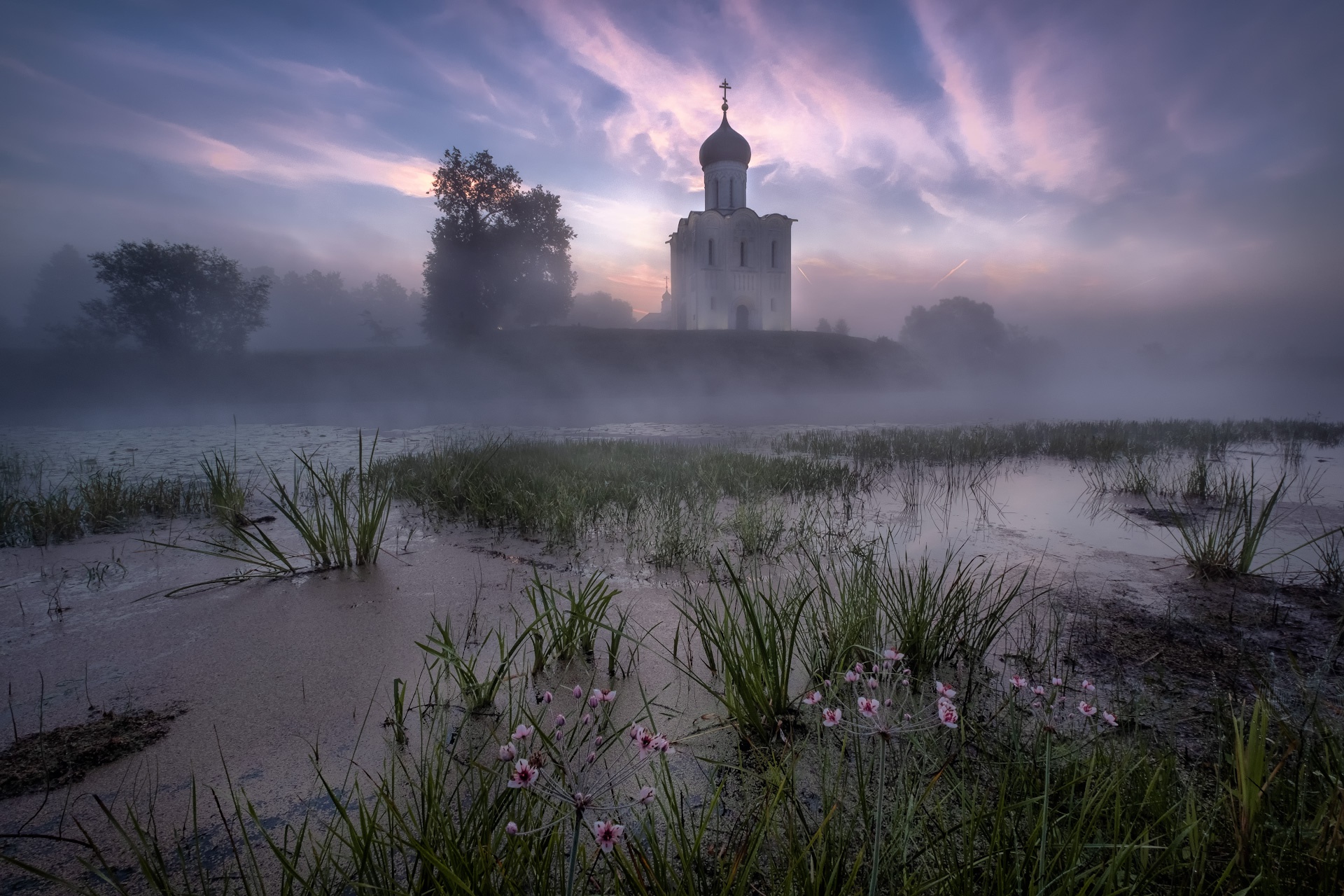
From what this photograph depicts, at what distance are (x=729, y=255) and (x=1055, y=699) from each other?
4812 centimetres

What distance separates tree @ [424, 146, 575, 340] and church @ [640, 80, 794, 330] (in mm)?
12936

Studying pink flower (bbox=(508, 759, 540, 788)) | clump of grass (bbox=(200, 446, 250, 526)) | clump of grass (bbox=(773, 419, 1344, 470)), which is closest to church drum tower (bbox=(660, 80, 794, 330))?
clump of grass (bbox=(773, 419, 1344, 470))

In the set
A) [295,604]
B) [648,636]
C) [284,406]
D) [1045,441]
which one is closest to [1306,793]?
[648,636]

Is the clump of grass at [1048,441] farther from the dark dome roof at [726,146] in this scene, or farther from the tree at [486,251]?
the dark dome roof at [726,146]

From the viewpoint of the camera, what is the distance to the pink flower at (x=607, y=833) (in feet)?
2.79

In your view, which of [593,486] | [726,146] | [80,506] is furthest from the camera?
[726,146]

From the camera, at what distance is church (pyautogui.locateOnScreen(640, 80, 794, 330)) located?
4466 cm

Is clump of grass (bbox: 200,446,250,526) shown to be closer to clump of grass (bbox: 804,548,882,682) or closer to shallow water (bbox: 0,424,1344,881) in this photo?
shallow water (bbox: 0,424,1344,881)

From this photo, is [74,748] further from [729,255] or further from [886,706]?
[729,255]

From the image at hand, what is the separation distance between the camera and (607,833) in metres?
0.87

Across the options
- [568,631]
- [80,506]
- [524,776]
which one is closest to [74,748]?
[568,631]

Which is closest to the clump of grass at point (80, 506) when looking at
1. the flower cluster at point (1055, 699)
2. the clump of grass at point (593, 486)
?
the clump of grass at point (593, 486)

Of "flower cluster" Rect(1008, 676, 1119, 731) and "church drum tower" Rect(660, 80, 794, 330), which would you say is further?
"church drum tower" Rect(660, 80, 794, 330)

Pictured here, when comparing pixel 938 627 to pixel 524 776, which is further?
pixel 938 627
